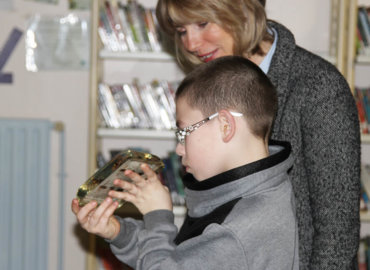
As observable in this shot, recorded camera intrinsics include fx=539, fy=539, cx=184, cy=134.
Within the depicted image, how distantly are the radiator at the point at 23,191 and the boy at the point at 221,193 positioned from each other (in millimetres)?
1898

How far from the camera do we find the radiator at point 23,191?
2949mm

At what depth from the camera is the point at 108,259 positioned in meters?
2.88

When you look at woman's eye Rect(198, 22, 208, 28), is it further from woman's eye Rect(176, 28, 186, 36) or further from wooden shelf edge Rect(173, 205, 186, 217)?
wooden shelf edge Rect(173, 205, 186, 217)

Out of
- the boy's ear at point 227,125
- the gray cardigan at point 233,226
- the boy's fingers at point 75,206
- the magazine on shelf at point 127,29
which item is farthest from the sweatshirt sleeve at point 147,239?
the magazine on shelf at point 127,29

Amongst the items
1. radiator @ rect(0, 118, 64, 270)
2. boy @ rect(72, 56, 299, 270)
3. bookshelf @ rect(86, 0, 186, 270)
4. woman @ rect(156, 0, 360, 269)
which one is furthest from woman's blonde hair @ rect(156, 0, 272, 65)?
radiator @ rect(0, 118, 64, 270)

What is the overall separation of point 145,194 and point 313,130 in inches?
16.7

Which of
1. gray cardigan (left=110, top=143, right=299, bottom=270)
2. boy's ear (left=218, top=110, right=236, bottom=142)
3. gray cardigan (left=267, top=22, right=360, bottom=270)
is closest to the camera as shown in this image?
gray cardigan (left=110, top=143, right=299, bottom=270)

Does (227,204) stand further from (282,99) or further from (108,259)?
(108,259)

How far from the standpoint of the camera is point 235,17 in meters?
1.47

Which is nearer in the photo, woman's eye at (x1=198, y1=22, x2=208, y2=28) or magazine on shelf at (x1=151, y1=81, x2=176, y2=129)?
woman's eye at (x1=198, y1=22, x2=208, y2=28)

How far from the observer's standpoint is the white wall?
293cm

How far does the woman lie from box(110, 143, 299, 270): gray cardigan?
0.48ft

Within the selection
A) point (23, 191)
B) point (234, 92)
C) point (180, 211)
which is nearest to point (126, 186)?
point (234, 92)

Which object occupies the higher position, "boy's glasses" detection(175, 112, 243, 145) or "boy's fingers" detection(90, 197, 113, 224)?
"boy's glasses" detection(175, 112, 243, 145)
